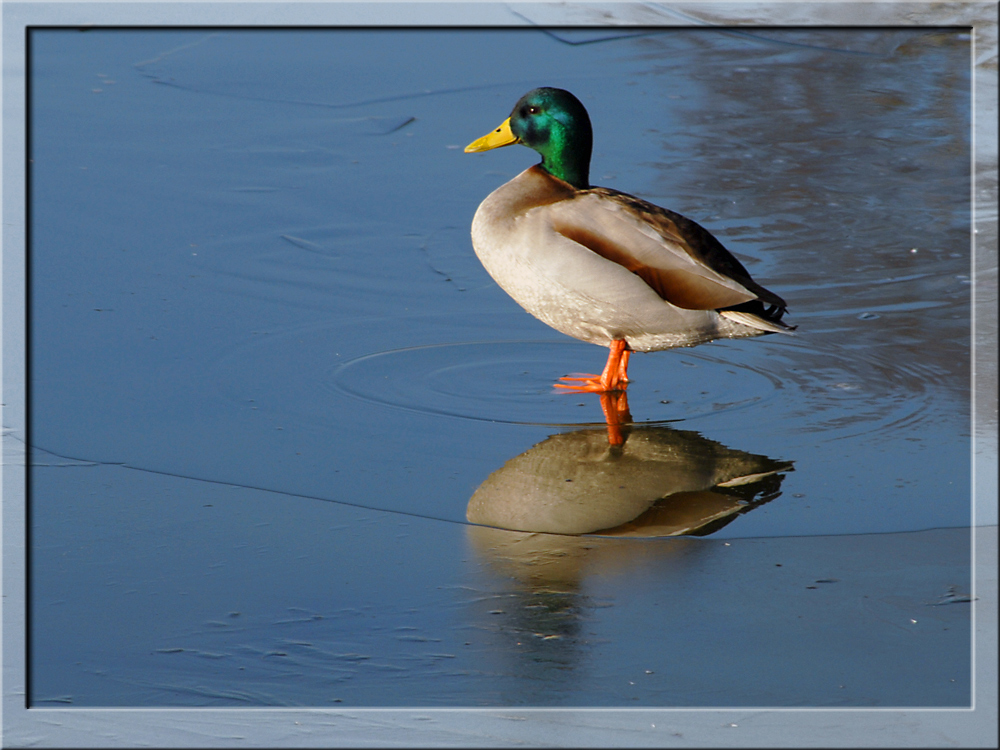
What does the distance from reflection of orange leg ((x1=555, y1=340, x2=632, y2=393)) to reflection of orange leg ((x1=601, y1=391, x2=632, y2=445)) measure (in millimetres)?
32

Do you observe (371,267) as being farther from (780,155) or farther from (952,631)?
(952,631)

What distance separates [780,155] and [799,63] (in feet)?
6.81

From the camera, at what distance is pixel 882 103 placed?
8117 millimetres

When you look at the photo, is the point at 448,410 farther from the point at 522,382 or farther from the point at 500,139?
the point at 500,139

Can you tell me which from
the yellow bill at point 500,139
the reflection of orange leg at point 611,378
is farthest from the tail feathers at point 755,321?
the yellow bill at point 500,139

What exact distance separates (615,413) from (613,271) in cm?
49

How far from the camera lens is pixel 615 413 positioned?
431cm

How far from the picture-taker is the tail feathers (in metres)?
4.30

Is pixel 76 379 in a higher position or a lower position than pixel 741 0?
lower

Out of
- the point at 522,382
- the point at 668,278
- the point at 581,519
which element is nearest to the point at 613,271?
the point at 668,278

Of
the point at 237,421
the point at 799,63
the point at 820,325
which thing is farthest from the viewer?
the point at 799,63

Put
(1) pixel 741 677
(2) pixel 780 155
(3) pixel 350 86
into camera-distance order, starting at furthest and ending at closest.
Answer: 1. (3) pixel 350 86
2. (2) pixel 780 155
3. (1) pixel 741 677

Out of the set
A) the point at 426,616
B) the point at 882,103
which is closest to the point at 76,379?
the point at 426,616

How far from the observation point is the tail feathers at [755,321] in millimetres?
4301
